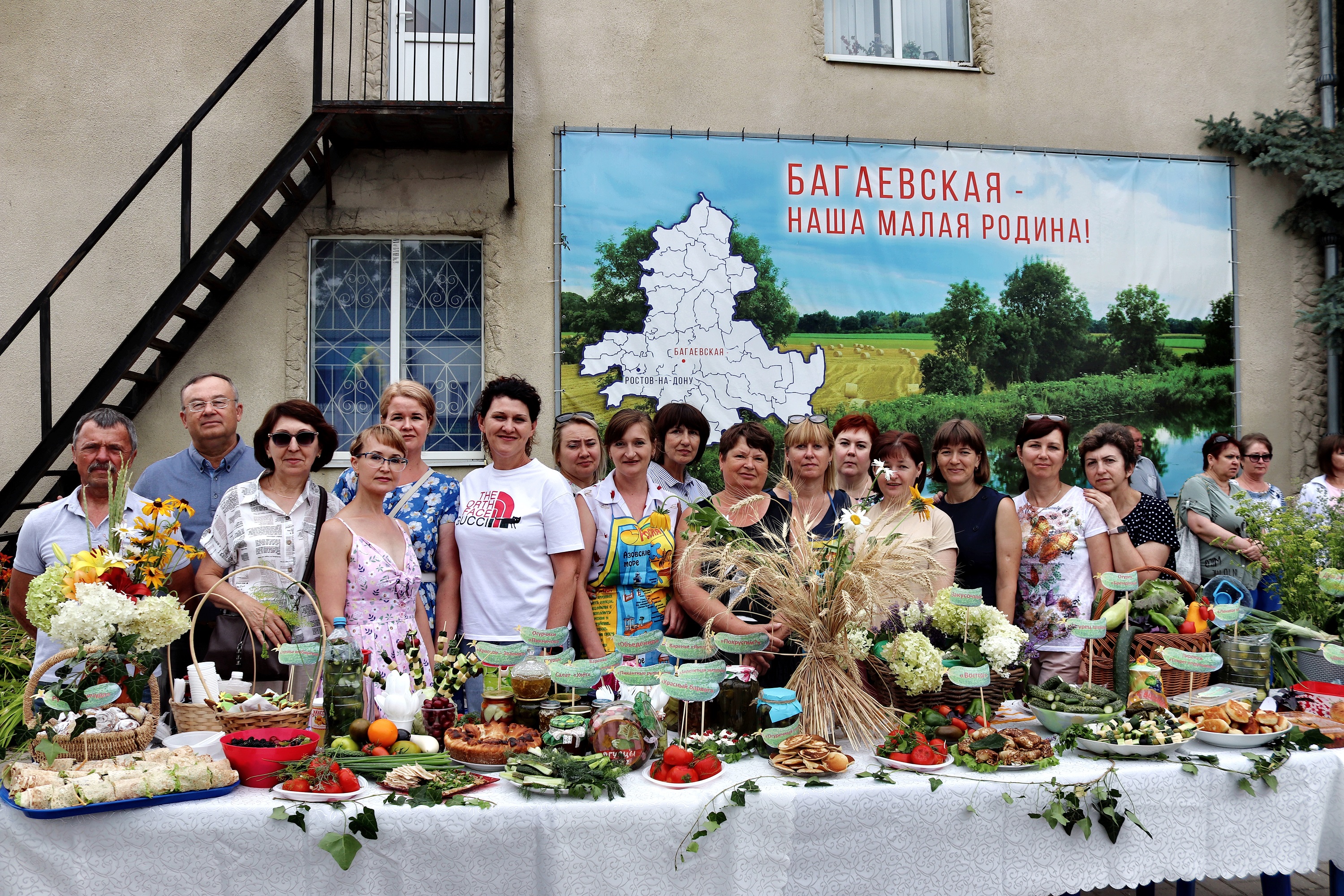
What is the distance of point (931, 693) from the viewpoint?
2.62 metres

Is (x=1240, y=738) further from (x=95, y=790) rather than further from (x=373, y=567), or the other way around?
(x=95, y=790)

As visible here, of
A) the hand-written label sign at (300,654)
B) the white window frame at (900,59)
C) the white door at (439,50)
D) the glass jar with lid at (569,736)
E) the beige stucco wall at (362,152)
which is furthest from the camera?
the white window frame at (900,59)

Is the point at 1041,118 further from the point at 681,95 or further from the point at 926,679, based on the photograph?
the point at 926,679

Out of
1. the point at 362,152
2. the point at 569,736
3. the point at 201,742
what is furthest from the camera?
the point at 362,152

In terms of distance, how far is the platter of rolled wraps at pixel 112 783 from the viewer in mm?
2004

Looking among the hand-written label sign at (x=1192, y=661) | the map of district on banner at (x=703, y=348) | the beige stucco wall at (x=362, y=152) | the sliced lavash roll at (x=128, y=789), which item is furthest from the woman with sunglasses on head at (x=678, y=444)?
the beige stucco wall at (x=362, y=152)

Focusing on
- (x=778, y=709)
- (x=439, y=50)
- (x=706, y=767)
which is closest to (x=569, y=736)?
(x=706, y=767)

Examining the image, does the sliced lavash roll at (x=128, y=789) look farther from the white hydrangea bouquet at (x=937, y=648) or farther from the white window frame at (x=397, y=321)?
the white window frame at (x=397, y=321)

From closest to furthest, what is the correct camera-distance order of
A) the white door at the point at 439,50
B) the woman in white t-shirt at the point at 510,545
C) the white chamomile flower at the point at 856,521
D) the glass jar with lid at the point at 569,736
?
the glass jar with lid at the point at 569,736 < the white chamomile flower at the point at 856,521 < the woman in white t-shirt at the point at 510,545 < the white door at the point at 439,50

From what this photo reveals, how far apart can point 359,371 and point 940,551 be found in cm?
447

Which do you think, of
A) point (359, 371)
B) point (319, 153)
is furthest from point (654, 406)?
point (319, 153)

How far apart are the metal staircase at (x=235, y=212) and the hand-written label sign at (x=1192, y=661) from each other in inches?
190

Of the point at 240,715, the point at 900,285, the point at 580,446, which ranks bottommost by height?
the point at 240,715

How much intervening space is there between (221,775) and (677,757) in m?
1.08
